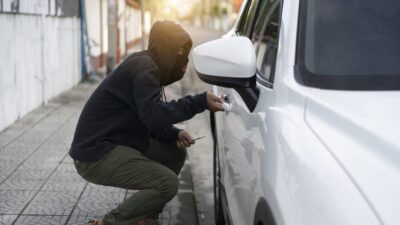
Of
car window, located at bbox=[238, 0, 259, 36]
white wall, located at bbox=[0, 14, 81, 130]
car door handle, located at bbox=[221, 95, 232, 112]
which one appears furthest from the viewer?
white wall, located at bbox=[0, 14, 81, 130]

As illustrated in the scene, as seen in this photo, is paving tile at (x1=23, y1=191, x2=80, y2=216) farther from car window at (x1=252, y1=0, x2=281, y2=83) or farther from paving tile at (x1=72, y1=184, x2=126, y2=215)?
car window at (x1=252, y1=0, x2=281, y2=83)

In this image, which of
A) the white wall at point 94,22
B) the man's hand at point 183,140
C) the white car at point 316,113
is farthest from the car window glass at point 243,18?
the white wall at point 94,22

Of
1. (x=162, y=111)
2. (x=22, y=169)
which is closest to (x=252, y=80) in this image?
(x=162, y=111)

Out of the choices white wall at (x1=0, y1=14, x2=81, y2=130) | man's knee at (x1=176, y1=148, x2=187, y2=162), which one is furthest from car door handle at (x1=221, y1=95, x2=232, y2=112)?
white wall at (x1=0, y1=14, x2=81, y2=130)

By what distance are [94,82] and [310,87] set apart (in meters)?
10.8

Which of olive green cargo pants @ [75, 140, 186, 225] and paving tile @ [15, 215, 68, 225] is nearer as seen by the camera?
olive green cargo pants @ [75, 140, 186, 225]

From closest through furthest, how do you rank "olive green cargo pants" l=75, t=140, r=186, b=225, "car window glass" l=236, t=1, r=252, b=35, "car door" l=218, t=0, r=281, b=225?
"car door" l=218, t=0, r=281, b=225 < "olive green cargo pants" l=75, t=140, r=186, b=225 < "car window glass" l=236, t=1, r=252, b=35

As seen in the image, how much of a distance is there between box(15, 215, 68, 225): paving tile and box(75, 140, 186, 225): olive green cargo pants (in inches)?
32.8

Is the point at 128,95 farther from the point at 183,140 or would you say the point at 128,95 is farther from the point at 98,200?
the point at 98,200

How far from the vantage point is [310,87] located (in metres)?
2.17

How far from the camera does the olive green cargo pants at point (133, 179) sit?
344 centimetres

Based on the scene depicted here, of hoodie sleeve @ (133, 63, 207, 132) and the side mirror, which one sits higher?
the side mirror

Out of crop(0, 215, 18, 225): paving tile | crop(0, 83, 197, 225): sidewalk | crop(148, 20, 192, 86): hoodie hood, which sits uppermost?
crop(148, 20, 192, 86): hoodie hood

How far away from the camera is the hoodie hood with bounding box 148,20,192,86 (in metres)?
3.37
